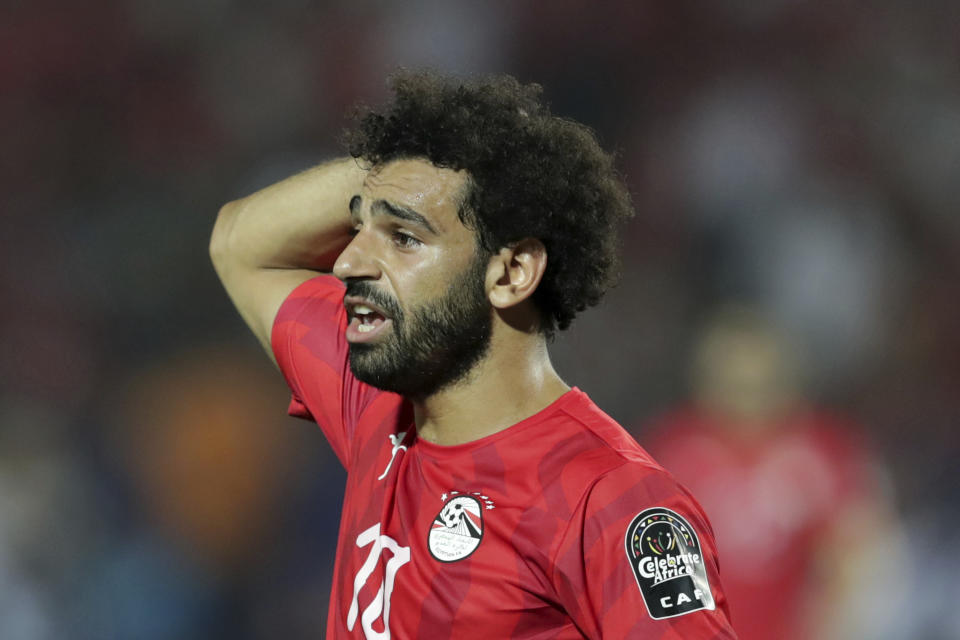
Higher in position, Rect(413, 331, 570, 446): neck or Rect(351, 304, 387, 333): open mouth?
Rect(351, 304, 387, 333): open mouth

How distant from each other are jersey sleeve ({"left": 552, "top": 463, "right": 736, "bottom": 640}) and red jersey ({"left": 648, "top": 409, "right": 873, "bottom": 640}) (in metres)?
2.73

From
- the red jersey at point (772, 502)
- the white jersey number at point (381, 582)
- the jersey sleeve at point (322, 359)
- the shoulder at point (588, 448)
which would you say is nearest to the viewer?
the shoulder at point (588, 448)

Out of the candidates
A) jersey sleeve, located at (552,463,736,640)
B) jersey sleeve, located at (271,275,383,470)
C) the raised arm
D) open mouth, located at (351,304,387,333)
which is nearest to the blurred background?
the raised arm

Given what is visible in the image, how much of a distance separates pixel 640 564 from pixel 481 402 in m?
0.51

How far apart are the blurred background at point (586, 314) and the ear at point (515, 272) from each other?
103 inches

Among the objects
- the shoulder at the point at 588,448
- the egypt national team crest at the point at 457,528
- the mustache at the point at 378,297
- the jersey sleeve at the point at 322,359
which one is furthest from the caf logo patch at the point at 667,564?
the jersey sleeve at the point at 322,359

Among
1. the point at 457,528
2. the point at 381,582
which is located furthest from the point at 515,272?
the point at 381,582

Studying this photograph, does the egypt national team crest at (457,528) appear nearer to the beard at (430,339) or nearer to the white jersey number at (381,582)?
the white jersey number at (381,582)

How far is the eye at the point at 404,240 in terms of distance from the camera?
197cm

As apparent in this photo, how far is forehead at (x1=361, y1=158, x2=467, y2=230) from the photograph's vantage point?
1.96 m

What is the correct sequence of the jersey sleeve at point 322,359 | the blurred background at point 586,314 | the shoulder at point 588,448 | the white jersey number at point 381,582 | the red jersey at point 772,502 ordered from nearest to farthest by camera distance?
the shoulder at point 588,448, the white jersey number at point 381,582, the jersey sleeve at point 322,359, the red jersey at point 772,502, the blurred background at point 586,314

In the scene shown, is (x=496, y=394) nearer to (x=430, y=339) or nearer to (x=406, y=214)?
(x=430, y=339)

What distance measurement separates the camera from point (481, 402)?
6.61ft

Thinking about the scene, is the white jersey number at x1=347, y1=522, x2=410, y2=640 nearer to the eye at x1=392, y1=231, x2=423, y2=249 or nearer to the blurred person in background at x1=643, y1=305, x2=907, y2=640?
the eye at x1=392, y1=231, x2=423, y2=249
